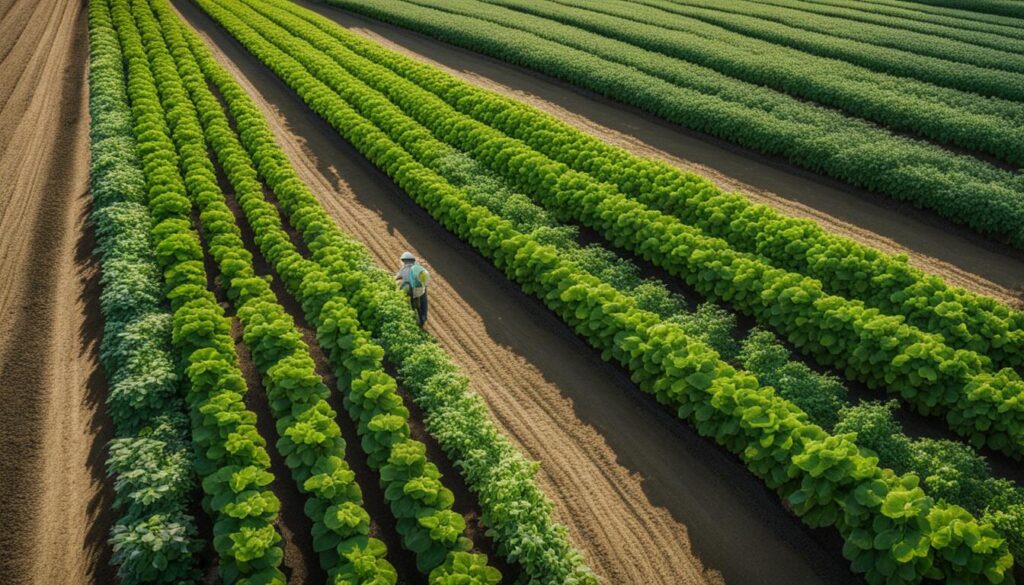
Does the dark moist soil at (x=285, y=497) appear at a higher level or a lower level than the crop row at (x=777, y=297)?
lower

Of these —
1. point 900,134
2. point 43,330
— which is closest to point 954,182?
point 900,134

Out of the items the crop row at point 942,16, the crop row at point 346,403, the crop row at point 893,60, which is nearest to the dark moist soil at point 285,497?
the crop row at point 346,403

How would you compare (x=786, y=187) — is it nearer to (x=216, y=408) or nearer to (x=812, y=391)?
(x=812, y=391)

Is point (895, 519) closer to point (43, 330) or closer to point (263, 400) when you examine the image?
point (263, 400)

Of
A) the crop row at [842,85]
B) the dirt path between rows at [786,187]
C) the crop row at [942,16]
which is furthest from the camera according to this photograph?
the crop row at [942,16]

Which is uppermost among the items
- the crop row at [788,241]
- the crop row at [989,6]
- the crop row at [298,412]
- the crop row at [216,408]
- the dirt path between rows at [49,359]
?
the crop row at [989,6]

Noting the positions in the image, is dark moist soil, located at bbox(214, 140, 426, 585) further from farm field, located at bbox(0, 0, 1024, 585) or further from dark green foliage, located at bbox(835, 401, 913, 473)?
dark green foliage, located at bbox(835, 401, 913, 473)

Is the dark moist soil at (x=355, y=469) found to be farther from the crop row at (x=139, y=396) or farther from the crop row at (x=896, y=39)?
the crop row at (x=896, y=39)

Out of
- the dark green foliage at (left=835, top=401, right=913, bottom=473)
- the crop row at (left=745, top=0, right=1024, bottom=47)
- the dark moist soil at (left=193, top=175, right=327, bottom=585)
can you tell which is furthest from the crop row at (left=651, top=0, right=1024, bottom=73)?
the dark moist soil at (left=193, top=175, right=327, bottom=585)
